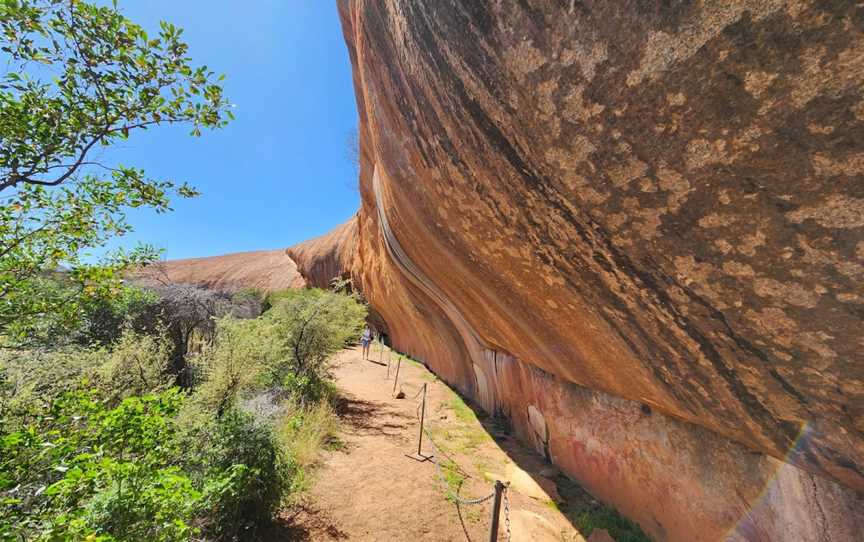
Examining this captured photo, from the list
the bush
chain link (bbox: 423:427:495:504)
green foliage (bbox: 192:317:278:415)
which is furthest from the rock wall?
green foliage (bbox: 192:317:278:415)

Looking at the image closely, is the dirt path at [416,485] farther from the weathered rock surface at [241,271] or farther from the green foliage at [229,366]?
the weathered rock surface at [241,271]

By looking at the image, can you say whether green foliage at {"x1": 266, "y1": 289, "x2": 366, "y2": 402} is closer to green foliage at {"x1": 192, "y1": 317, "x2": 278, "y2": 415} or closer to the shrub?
green foliage at {"x1": 192, "y1": 317, "x2": 278, "y2": 415}

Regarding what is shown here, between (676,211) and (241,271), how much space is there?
1588 inches

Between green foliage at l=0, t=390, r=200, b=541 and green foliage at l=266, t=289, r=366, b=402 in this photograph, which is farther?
green foliage at l=266, t=289, r=366, b=402

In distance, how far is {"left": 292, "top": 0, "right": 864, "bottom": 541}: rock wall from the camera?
1279mm

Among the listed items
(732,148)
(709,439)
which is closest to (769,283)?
(732,148)

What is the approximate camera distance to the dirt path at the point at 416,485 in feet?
12.5

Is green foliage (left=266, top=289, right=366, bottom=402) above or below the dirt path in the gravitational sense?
above

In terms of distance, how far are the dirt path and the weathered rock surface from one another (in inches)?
952

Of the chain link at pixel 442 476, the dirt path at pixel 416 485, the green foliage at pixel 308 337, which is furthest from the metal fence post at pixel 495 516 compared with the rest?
the green foliage at pixel 308 337

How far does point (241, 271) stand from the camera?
35031 mm

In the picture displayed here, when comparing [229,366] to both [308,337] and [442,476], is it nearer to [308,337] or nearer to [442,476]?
[308,337]

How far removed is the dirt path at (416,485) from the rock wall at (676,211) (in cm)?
131

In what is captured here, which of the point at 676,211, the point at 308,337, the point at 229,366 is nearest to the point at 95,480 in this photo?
the point at 229,366
